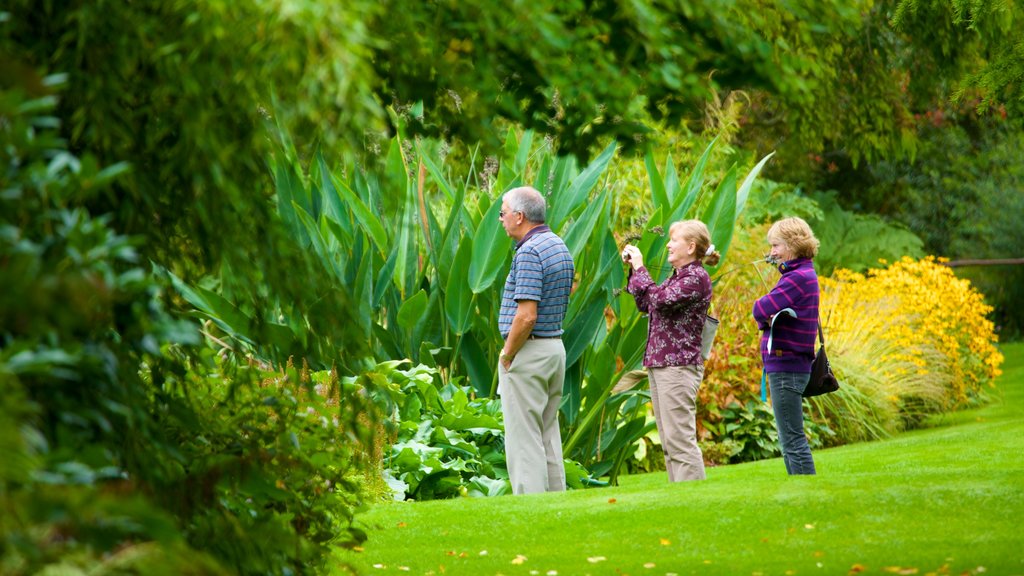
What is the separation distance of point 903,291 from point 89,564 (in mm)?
11857

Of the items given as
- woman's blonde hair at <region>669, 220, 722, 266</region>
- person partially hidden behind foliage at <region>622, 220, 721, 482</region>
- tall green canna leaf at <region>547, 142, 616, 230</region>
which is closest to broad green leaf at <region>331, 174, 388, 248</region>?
tall green canna leaf at <region>547, 142, 616, 230</region>

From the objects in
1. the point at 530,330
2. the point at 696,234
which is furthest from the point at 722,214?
the point at 530,330

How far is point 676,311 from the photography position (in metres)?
7.11

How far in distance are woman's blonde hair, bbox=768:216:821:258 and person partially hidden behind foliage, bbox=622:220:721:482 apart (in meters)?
0.40

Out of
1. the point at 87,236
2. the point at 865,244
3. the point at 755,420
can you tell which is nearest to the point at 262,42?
the point at 87,236

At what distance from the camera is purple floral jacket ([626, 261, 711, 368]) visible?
6.99m

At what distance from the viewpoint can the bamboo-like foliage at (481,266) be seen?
8.10 metres

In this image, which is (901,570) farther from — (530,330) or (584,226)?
(584,226)

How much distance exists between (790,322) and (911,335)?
19.4 feet

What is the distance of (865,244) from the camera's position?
776 inches

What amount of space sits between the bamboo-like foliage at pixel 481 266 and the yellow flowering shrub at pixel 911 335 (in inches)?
139

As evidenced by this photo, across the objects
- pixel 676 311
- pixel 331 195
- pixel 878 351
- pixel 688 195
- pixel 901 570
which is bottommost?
pixel 901 570

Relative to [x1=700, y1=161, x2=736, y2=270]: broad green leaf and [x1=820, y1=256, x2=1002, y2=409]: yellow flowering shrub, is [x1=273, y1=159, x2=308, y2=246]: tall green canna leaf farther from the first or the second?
[x1=820, y1=256, x2=1002, y2=409]: yellow flowering shrub

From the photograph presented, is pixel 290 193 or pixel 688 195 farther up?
pixel 290 193
